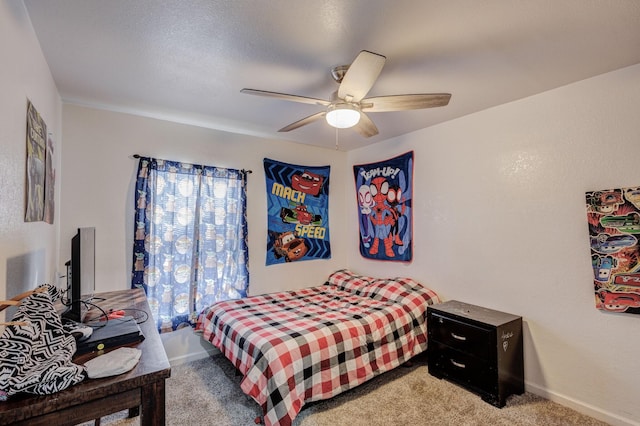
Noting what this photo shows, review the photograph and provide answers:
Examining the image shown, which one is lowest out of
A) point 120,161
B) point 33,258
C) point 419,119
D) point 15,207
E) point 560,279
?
point 560,279

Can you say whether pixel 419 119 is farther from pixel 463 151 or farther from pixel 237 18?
pixel 237 18

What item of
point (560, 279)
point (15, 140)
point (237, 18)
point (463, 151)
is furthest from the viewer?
point (463, 151)

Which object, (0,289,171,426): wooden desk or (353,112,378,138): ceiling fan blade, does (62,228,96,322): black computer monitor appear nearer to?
(0,289,171,426): wooden desk

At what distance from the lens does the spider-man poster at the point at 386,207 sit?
3.47 meters

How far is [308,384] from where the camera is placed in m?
Result: 2.10

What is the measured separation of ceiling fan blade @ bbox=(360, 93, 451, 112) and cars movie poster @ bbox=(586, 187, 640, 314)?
4.40ft

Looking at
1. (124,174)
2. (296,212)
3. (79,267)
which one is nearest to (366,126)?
(296,212)

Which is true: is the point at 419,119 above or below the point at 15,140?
above

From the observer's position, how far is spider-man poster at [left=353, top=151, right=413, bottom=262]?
3475 millimetres

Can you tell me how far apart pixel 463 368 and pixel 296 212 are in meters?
2.33

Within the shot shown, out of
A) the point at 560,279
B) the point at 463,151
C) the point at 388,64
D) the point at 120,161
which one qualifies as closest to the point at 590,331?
the point at 560,279

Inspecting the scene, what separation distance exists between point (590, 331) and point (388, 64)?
91.4 inches

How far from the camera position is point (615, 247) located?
207cm

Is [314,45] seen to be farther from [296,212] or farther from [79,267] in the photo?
[296,212]
